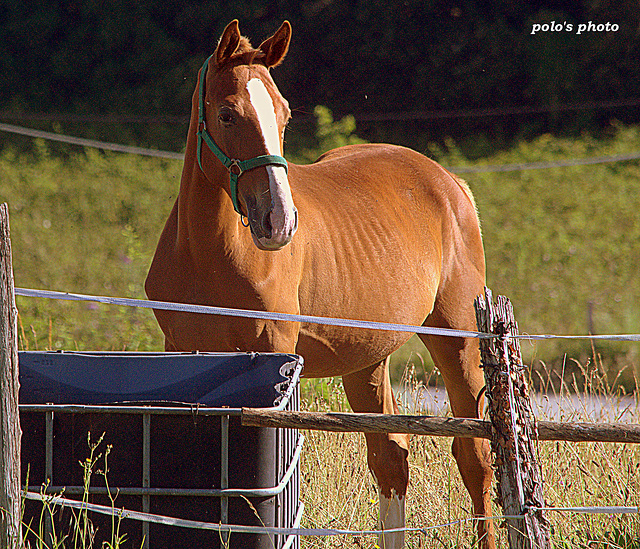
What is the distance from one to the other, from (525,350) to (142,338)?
3793 millimetres

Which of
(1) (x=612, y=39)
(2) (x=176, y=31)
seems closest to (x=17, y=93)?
(2) (x=176, y=31)

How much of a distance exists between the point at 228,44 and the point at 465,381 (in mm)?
1905

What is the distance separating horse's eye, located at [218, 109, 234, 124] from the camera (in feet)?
9.20

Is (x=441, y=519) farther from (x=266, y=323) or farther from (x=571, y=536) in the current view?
(x=266, y=323)

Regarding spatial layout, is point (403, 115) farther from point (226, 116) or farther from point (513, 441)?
point (513, 441)

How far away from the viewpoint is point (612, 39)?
52.3ft

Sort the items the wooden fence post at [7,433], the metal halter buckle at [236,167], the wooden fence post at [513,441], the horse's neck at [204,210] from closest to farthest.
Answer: the wooden fence post at [7,433]
the wooden fence post at [513,441]
the metal halter buckle at [236,167]
the horse's neck at [204,210]

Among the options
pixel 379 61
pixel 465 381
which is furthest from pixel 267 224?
pixel 379 61

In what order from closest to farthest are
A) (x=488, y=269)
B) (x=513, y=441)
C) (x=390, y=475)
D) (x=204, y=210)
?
(x=513, y=441) < (x=204, y=210) < (x=390, y=475) < (x=488, y=269)

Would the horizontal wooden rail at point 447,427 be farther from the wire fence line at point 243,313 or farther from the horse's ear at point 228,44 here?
the horse's ear at point 228,44

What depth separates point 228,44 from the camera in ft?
9.39

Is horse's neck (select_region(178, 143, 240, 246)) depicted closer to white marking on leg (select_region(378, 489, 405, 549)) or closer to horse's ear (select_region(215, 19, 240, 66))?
horse's ear (select_region(215, 19, 240, 66))

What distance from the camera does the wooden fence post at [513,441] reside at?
2201 mm

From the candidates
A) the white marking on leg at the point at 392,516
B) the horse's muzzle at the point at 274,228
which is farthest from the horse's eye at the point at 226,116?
the white marking on leg at the point at 392,516
